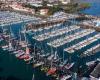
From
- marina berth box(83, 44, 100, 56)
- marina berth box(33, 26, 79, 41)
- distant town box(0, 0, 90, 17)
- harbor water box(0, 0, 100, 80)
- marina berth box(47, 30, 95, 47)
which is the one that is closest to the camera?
harbor water box(0, 0, 100, 80)

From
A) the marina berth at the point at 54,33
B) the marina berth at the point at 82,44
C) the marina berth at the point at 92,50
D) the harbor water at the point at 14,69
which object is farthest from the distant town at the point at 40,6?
the harbor water at the point at 14,69

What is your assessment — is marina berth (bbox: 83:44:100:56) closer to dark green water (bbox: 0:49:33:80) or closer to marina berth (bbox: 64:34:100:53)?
marina berth (bbox: 64:34:100:53)

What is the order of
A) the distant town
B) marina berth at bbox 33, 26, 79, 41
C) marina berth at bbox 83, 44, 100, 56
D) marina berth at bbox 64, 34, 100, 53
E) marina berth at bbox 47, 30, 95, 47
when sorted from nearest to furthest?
marina berth at bbox 83, 44, 100, 56
marina berth at bbox 64, 34, 100, 53
marina berth at bbox 47, 30, 95, 47
marina berth at bbox 33, 26, 79, 41
the distant town

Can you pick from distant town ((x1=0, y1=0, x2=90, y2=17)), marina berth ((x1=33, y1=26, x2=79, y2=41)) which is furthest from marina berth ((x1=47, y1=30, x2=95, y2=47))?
distant town ((x1=0, y1=0, x2=90, y2=17))

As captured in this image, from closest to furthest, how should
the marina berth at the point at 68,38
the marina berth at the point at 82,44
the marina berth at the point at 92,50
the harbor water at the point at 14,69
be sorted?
the harbor water at the point at 14,69 < the marina berth at the point at 92,50 < the marina berth at the point at 82,44 < the marina berth at the point at 68,38

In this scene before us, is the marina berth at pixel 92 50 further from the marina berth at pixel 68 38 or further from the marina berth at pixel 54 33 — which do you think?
the marina berth at pixel 54 33

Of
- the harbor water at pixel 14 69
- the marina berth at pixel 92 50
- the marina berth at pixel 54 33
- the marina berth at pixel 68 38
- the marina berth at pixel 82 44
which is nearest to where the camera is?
the harbor water at pixel 14 69

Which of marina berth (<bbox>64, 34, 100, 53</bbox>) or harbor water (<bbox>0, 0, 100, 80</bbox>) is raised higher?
marina berth (<bbox>64, 34, 100, 53</bbox>)

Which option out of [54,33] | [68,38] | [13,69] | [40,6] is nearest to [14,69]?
[13,69]

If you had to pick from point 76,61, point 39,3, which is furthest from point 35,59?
point 39,3

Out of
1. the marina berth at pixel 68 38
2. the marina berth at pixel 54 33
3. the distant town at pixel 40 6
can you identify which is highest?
the distant town at pixel 40 6

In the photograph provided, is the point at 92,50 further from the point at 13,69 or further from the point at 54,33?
the point at 13,69
